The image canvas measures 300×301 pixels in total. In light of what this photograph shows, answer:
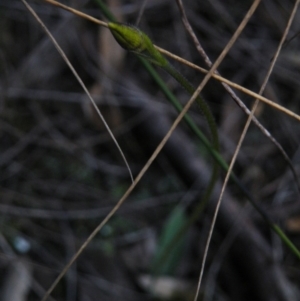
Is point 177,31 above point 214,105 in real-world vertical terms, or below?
above

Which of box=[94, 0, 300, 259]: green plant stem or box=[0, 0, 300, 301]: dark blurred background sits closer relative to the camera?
box=[94, 0, 300, 259]: green plant stem

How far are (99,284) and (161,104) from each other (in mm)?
559

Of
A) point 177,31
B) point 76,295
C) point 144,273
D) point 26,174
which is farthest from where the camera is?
point 177,31

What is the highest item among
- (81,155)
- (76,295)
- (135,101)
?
(135,101)

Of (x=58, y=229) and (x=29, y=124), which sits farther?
(x=29, y=124)

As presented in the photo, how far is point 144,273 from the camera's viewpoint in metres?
1.23

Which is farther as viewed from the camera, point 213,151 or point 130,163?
point 130,163

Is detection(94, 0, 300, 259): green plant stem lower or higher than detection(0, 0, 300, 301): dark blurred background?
higher

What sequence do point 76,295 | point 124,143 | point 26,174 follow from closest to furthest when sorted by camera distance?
point 76,295
point 26,174
point 124,143

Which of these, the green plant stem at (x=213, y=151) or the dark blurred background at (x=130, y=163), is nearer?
the green plant stem at (x=213, y=151)

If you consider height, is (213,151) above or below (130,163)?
above

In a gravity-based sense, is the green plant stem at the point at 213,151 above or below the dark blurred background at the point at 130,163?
above

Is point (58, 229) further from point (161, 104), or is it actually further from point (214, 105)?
point (214, 105)

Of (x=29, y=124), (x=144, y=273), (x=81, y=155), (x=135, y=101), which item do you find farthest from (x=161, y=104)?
(x=144, y=273)
